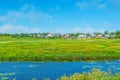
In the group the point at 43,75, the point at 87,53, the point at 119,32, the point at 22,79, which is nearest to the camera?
the point at 22,79

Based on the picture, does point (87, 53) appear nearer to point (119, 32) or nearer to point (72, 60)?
point (72, 60)

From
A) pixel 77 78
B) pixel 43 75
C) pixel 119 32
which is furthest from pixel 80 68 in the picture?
pixel 119 32

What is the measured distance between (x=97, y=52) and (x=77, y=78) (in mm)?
38681

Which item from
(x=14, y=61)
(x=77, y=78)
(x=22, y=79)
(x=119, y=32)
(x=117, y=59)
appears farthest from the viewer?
(x=119, y=32)

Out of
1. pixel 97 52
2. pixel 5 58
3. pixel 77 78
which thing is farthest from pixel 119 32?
pixel 77 78

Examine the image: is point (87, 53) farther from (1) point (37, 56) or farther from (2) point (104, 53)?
(1) point (37, 56)

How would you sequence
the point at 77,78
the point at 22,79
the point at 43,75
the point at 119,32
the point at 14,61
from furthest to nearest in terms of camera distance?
1. the point at 119,32
2. the point at 14,61
3. the point at 43,75
4. the point at 22,79
5. the point at 77,78

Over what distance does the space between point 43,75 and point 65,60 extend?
16.8 metres

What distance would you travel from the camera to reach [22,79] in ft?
106

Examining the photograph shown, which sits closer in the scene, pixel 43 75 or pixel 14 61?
pixel 43 75

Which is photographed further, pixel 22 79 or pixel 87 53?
pixel 87 53

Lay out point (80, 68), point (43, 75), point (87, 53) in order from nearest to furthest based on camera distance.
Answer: point (43, 75) < point (80, 68) < point (87, 53)

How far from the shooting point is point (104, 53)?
197ft

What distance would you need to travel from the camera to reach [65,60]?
5178cm
